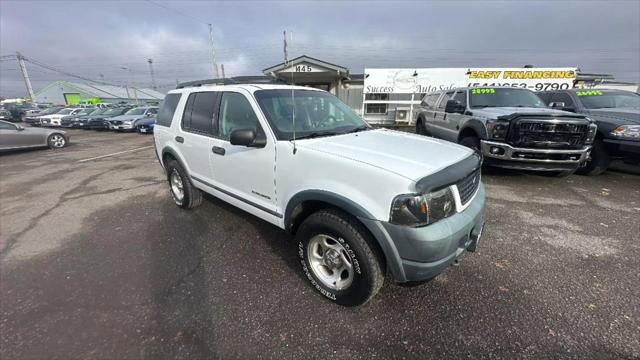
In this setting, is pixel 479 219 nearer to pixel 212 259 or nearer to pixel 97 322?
pixel 212 259

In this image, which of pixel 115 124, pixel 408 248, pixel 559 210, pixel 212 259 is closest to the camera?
pixel 408 248

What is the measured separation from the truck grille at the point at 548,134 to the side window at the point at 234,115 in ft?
15.7

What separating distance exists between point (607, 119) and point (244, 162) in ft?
24.0

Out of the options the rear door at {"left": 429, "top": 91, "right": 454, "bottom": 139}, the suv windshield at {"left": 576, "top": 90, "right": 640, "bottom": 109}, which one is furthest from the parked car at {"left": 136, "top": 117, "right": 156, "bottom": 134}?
the suv windshield at {"left": 576, "top": 90, "right": 640, "bottom": 109}

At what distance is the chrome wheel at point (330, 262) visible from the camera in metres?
2.31

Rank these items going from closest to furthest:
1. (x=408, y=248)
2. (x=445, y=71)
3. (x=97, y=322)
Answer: (x=408, y=248) < (x=97, y=322) < (x=445, y=71)

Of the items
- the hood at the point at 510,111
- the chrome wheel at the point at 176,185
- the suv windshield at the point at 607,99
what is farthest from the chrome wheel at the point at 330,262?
the suv windshield at the point at 607,99

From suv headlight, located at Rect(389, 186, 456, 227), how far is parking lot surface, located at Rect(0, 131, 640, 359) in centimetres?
92

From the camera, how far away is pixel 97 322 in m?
2.25

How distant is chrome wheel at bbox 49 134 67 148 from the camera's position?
11.6 metres

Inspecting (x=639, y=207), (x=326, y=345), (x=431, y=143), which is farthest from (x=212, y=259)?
(x=639, y=207)

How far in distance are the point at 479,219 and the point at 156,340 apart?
276 cm

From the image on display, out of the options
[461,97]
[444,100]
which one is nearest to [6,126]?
[444,100]

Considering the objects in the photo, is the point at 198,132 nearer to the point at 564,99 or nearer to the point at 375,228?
the point at 375,228
